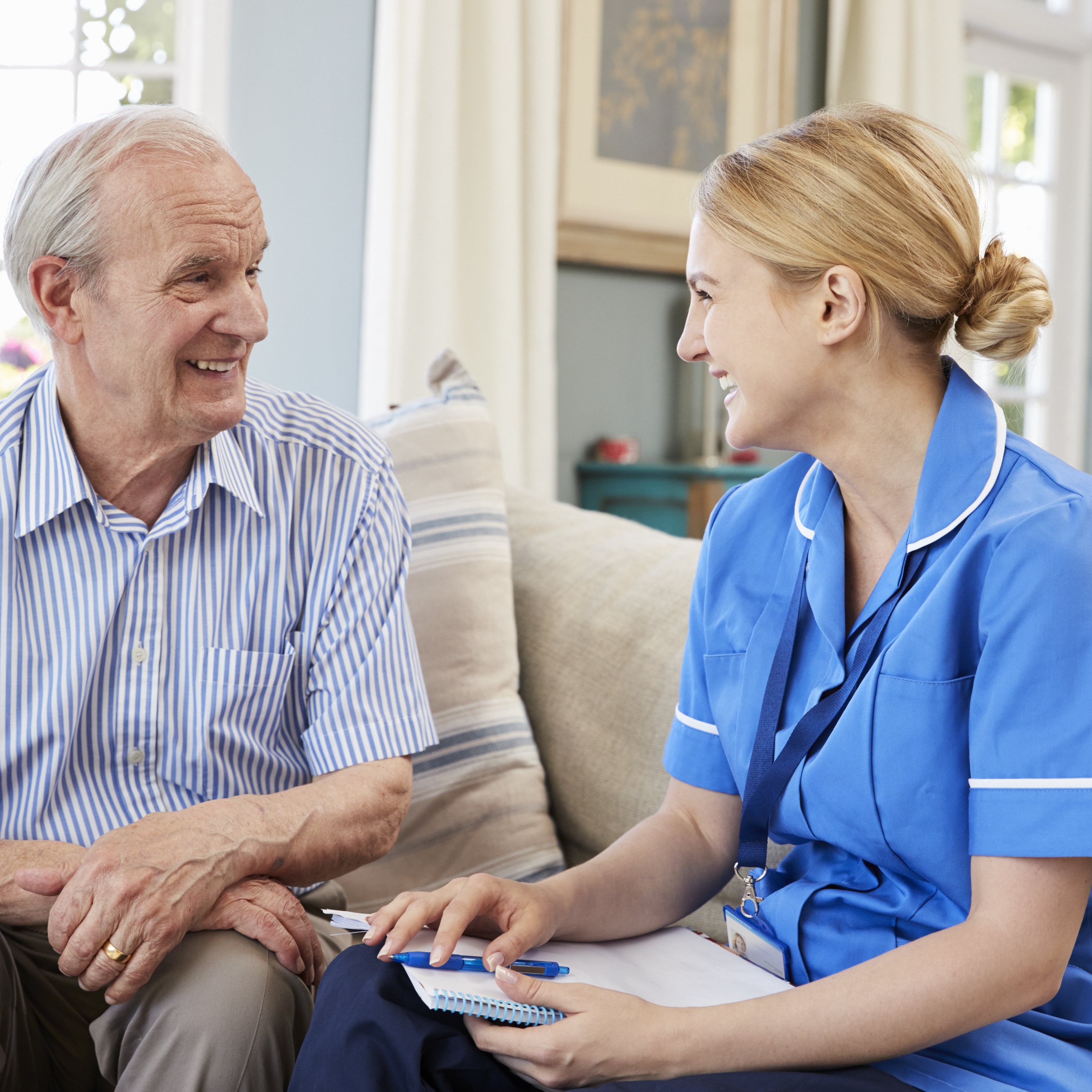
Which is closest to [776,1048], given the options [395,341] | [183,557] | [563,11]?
[183,557]

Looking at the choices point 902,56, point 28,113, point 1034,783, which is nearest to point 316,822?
point 1034,783

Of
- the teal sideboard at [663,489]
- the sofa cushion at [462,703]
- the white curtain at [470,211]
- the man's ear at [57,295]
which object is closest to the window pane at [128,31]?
the white curtain at [470,211]

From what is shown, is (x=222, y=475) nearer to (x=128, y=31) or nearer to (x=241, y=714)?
(x=241, y=714)

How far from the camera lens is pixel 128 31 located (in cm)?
260

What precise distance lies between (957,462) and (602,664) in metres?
0.65

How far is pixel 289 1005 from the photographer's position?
3.30ft

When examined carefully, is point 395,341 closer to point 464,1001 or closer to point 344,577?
point 344,577

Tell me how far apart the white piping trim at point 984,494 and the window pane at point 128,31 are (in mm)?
2328

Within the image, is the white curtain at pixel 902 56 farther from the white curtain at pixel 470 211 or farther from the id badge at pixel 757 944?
the id badge at pixel 757 944

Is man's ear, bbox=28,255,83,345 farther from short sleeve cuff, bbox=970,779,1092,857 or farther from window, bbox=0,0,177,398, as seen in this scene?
window, bbox=0,0,177,398

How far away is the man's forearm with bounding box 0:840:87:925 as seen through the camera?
3.38 ft

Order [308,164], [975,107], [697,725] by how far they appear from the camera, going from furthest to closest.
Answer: [975,107], [308,164], [697,725]

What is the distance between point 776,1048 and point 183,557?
2.41ft

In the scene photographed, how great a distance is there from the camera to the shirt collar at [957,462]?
2.85 feet
